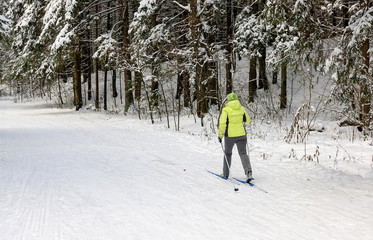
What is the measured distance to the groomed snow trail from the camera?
168 inches

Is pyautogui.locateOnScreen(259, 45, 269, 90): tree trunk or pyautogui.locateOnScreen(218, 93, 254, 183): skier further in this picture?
pyautogui.locateOnScreen(259, 45, 269, 90): tree trunk

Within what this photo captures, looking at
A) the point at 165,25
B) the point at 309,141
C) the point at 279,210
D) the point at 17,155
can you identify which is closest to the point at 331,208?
the point at 279,210

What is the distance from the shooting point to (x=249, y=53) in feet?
64.6

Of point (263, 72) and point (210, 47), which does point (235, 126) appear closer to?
point (210, 47)

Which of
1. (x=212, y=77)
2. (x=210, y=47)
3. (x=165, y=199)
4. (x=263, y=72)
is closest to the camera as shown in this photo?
(x=165, y=199)

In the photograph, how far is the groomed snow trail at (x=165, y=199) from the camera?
14.0 feet

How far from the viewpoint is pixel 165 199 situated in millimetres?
5535

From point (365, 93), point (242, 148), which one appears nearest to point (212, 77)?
point (365, 93)

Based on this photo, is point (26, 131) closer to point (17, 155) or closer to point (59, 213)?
point (17, 155)

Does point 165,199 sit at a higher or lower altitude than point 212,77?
lower

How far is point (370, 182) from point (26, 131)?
1321 centimetres

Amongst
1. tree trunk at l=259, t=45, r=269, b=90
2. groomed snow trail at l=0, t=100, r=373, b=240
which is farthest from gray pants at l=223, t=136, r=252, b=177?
tree trunk at l=259, t=45, r=269, b=90

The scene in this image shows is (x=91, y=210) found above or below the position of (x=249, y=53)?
below

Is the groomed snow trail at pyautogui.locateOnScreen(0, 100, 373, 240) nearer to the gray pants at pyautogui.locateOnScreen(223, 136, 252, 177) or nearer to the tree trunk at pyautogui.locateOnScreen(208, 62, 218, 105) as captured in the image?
the gray pants at pyautogui.locateOnScreen(223, 136, 252, 177)
